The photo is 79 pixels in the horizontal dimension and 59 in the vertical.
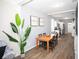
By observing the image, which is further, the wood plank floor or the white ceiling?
the white ceiling

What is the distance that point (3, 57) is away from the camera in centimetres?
211

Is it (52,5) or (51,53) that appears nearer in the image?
(51,53)

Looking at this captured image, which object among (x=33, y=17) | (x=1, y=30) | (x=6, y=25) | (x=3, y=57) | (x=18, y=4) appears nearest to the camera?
(x=3, y=57)

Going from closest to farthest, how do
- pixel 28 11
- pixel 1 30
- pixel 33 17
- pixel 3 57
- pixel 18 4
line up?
pixel 3 57 → pixel 1 30 → pixel 18 4 → pixel 28 11 → pixel 33 17

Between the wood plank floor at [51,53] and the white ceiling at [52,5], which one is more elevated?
Answer: the white ceiling at [52,5]

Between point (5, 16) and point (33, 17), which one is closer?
point (5, 16)

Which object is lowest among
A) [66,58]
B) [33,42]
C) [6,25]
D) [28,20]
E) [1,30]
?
[66,58]

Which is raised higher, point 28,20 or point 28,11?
point 28,11

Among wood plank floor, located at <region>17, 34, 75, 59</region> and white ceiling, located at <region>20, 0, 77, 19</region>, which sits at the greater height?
white ceiling, located at <region>20, 0, 77, 19</region>

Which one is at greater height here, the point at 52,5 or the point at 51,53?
the point at 52,5

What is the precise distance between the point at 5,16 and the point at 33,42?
2.44m

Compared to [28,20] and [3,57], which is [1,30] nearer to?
[3,57]

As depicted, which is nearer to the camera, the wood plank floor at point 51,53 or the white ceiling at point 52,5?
the wood plank floor at point 51,53

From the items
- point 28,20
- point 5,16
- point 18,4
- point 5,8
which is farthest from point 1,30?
point 28,20
